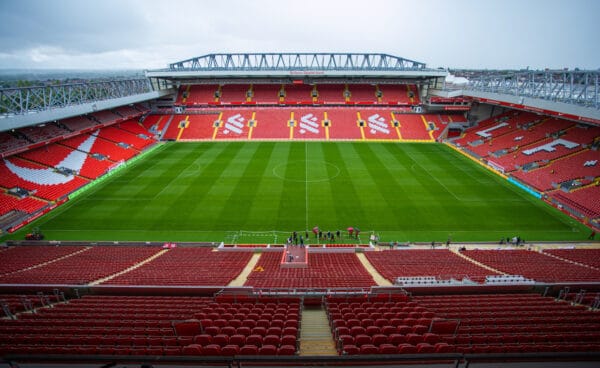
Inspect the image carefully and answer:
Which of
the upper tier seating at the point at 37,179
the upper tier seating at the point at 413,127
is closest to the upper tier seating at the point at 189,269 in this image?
the upper tier seating at the point at 37,179

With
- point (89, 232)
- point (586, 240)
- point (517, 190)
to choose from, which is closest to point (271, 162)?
point (89, 232)

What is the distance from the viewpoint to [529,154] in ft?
115

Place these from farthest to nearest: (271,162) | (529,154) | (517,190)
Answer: (271,162) < (529,154) < (517,190)

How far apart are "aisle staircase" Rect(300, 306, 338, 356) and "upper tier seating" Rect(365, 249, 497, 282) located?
5.92 m

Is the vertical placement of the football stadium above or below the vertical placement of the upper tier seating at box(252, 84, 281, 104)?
below

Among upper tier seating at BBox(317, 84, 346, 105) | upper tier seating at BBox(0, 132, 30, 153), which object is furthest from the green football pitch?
upper tier seating at BBox(317, 84, 346, 105)

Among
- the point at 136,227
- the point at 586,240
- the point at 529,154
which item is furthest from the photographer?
the point at 529,154

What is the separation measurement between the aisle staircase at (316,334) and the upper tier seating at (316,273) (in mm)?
3226

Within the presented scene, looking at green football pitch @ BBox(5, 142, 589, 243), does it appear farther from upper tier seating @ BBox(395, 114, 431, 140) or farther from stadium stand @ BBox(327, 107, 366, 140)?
stadium stand @ BBox(327, 107, 366, 140)

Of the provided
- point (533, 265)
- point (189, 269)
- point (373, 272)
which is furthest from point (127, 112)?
point (533, 265)

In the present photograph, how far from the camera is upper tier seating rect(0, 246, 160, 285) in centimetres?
1336

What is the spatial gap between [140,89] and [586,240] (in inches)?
2337

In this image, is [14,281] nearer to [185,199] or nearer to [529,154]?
[185,199]

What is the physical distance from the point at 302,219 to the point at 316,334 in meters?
16.9
